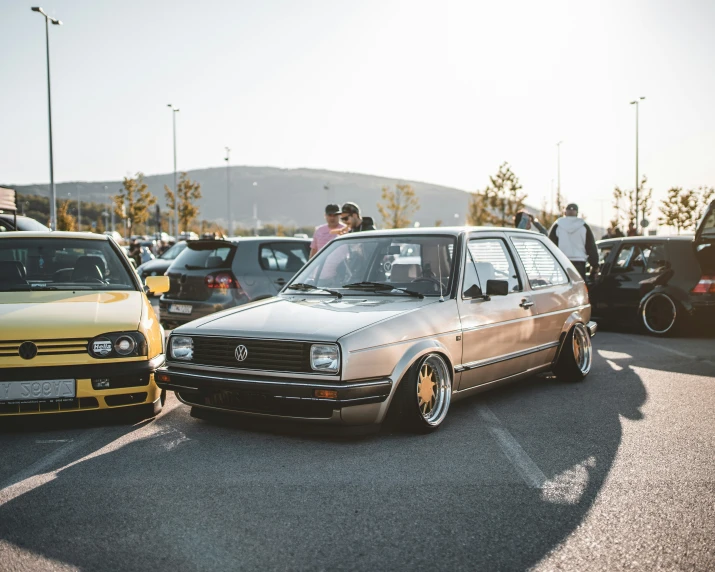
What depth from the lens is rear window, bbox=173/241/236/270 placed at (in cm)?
1006

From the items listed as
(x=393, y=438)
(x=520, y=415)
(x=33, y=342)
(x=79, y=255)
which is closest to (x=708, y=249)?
(x=520, y=415)

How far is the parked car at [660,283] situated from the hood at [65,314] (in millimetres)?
8264

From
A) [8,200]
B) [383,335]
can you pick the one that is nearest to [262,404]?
[383,335]

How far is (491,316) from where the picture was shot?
6.20 meters

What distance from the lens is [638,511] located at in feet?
12.4

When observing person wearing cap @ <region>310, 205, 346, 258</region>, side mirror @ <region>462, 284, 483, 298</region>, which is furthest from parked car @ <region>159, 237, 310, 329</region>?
side mirror @ <region>462, 284, 483, 298</region>

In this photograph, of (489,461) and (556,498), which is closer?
(556,498)

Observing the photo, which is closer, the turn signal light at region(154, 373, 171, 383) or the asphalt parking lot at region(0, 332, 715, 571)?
the asphalt parking lot at region(0, 332, 715, 571)

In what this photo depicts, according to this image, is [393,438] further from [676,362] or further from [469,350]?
[676,362]

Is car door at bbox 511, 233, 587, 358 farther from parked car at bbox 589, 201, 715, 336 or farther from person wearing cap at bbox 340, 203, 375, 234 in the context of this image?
parked car at bbox 589, 201, 715, 336

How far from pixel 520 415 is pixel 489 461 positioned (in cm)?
147

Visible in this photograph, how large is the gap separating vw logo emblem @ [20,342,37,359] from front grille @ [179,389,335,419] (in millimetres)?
1056

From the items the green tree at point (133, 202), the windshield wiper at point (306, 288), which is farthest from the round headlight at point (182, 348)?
the green tree at point (133, 202)

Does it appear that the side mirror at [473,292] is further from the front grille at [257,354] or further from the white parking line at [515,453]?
the front grille at [257,354]
